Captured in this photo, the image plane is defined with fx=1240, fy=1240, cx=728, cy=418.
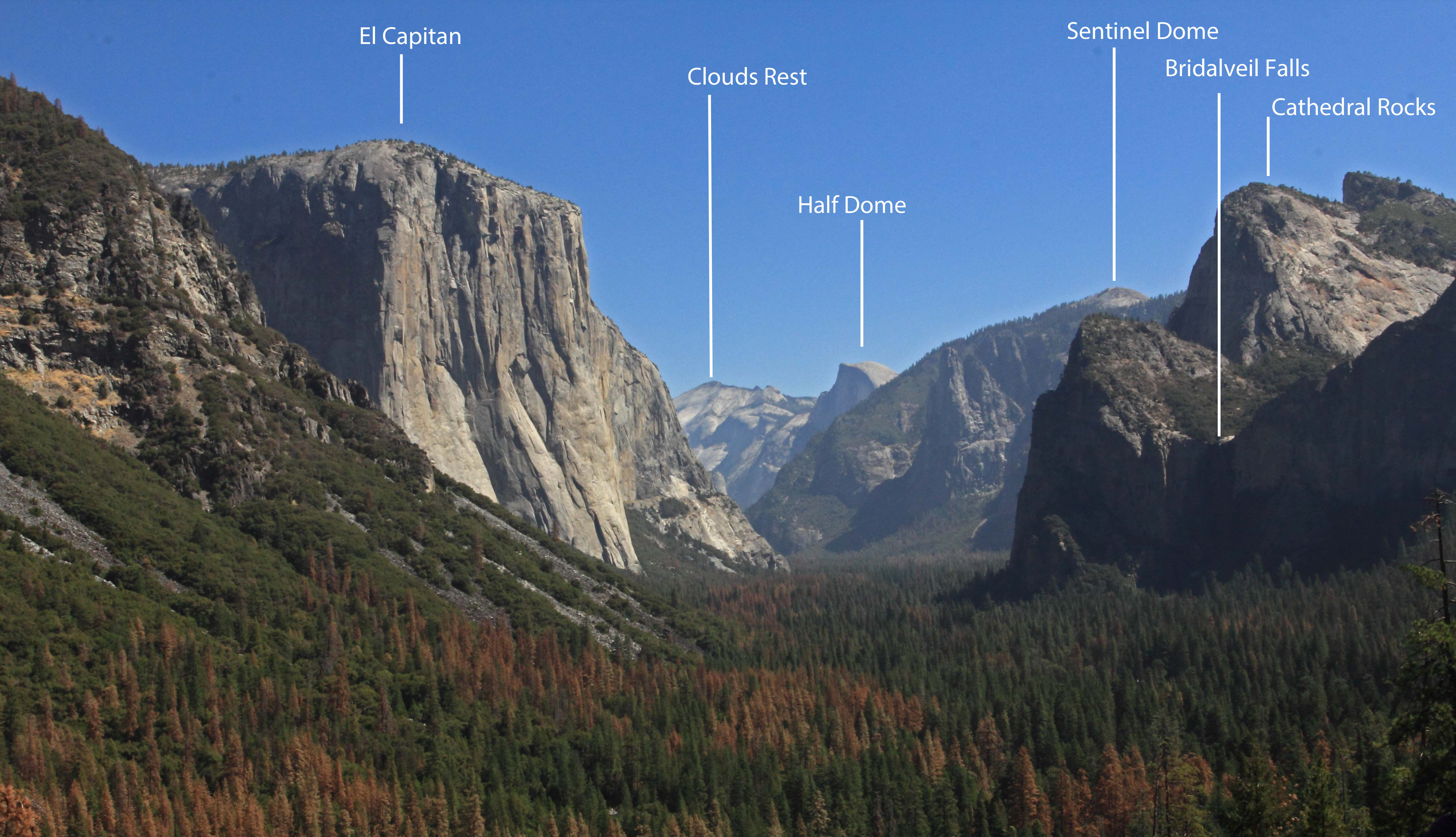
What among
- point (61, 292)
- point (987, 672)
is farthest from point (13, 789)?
point (987, 672)

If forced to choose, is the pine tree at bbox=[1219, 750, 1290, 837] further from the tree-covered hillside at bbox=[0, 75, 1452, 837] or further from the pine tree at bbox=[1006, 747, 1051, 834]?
the pine tree at bbox=[1006, 747, 1051, 834]

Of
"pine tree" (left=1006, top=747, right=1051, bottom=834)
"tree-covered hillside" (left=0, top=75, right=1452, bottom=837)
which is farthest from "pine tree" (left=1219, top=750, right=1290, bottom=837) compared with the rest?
"pine tree" (left=1006, top=747, right=1051, bottom=834)

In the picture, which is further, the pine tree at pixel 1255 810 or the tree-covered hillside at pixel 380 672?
the tree-covered hillside at pixel 380 672

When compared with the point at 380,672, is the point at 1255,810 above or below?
above

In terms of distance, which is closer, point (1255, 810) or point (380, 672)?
point (1255, 810)

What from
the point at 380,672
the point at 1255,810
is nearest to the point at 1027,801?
the point at 1255,810

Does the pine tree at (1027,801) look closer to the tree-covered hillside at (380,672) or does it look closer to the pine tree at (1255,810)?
the tree-covered hillside at (380,672)

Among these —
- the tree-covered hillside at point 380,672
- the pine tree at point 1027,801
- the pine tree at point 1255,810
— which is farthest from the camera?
the pine tree at point 1027,801

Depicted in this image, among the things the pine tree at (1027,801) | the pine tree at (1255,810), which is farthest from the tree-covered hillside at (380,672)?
the pine tree at (1027,801)

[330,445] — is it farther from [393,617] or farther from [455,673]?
[455,673]

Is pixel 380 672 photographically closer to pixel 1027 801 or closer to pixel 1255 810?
pixel 1027 801

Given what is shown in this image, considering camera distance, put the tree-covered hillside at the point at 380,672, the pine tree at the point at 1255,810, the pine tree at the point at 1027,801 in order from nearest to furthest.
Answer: the pine tree at the point at 1255,810, the tree-covered hillside at the point at 380,672, the pine tree at the point at 1027,801
